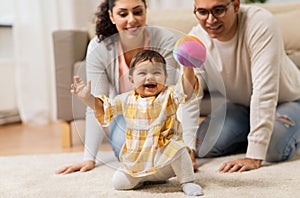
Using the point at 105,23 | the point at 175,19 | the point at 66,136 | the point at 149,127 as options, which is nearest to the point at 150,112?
the point at 149,127

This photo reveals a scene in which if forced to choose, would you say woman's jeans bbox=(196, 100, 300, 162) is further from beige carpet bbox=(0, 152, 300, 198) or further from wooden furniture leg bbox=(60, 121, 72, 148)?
wooden furniture leg bbox=(60, 121, 72, 148)

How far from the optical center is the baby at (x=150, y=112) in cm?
100

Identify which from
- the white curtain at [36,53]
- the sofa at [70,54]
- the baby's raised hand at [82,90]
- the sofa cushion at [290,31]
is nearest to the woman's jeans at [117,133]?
the baby's raised hand at [82,90]

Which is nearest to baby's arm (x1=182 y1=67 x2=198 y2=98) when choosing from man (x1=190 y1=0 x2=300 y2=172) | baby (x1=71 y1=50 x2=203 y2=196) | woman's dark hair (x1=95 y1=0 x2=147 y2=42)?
baby (x1=71 y1=50 x2=203 y2=196)

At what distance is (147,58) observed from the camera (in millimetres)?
994

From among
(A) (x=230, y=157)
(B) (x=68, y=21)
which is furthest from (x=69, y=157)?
(B) (x=68, y=21)

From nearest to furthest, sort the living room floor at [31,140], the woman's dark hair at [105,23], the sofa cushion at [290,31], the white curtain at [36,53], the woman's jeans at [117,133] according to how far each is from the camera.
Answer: the woman's jeans at [117,133]
the woman's dark hair at [105,23]
the living room floor at [31,140]
the sofa cushion at [290,31]
the white curtain at [36,53]

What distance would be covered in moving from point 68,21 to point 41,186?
74.7 inches

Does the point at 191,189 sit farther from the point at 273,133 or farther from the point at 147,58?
the point at 273,133

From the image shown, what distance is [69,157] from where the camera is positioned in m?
1.59

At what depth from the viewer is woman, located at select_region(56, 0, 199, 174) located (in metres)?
1.04

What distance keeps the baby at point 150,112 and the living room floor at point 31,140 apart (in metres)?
0.78

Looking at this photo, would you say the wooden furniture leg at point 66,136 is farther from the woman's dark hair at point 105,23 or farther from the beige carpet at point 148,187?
the woman's dark hair at point 105,23

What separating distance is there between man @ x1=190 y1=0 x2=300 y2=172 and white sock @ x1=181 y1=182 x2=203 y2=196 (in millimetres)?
155
